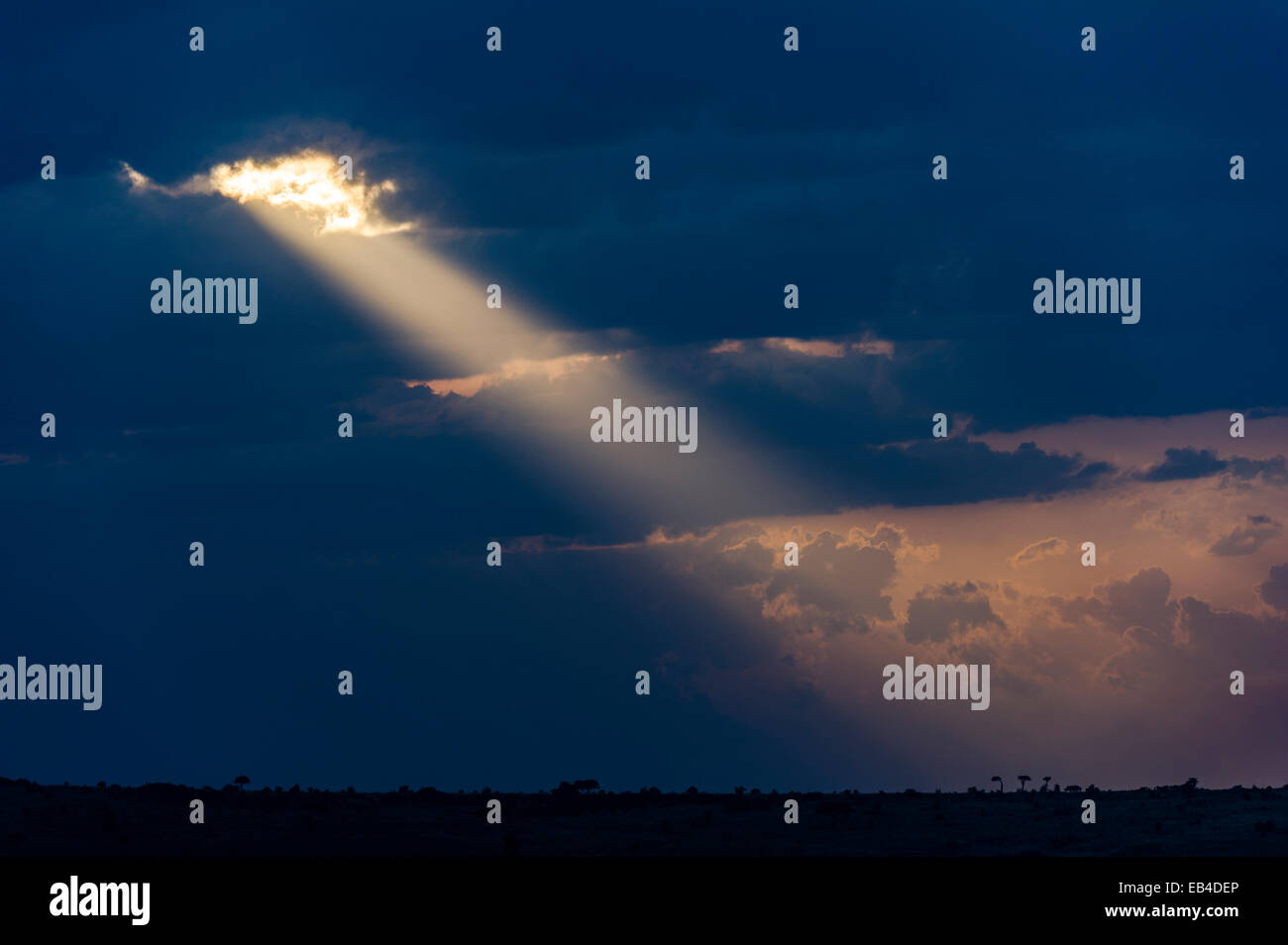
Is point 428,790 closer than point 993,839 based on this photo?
No

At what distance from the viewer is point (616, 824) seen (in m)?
65.6

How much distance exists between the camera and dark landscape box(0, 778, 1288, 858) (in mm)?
57812

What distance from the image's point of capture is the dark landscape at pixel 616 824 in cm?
5781

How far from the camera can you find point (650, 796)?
71.8 m
